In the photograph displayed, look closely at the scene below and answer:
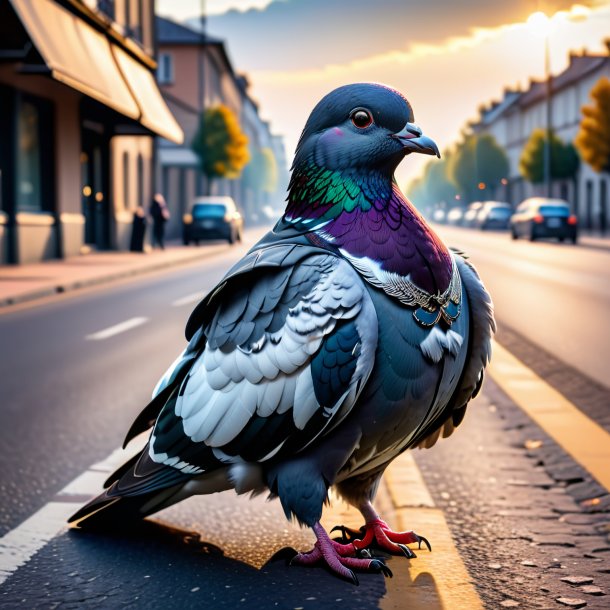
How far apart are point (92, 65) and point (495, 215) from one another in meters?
36.5

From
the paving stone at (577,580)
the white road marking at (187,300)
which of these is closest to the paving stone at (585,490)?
the paving stone at (577,580)

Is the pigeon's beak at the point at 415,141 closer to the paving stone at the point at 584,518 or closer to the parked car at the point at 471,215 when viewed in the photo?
the paving stone at the point at 584,518

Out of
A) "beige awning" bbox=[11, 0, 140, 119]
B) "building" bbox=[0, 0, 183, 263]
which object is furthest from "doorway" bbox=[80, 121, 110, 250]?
"beige awning" bbox=[11, 0, 140, 119]

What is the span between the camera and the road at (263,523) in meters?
3.03

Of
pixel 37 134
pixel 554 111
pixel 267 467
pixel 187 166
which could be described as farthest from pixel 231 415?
pixel 554 111

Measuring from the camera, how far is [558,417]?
20.4ft

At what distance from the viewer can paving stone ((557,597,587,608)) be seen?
305 centimetres

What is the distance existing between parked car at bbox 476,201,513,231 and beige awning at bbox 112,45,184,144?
1066 inches

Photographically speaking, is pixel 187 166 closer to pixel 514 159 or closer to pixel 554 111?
pixel 554 111

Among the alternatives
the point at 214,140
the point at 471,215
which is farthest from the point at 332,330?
the point at 471,215

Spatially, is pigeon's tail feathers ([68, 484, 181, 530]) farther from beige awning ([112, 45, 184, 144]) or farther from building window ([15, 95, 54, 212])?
beige awning ([112, 45, 184, 144])

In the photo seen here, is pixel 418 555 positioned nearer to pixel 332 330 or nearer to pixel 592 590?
pixel 592 590

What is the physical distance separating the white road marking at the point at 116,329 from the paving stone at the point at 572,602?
26.7ft

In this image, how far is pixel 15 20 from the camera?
19.7 meters
